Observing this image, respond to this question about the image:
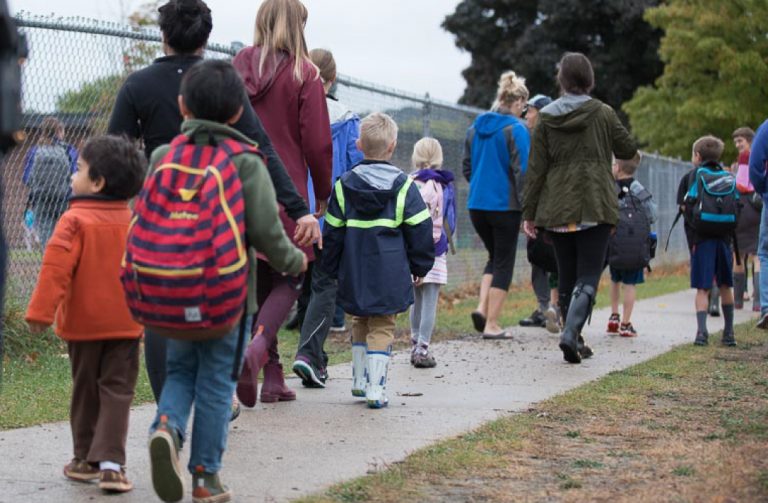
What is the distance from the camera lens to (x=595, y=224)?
8227mm

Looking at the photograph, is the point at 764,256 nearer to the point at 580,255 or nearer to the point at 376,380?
the point at 580,255

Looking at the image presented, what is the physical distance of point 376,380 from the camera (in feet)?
21.2

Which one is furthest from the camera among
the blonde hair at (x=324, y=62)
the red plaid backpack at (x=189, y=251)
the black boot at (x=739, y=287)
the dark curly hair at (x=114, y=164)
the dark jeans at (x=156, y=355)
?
the black boot at (x=739, y=287)

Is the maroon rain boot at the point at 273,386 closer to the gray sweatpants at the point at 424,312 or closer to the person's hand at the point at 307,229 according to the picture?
the person's hand at the point at 307,229

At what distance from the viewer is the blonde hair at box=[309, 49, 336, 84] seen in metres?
7.56

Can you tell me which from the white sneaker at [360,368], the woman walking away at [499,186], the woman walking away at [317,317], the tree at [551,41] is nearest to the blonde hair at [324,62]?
the woman walking away at [317,317]

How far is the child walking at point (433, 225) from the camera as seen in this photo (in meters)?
8.45

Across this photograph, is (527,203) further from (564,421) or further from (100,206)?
(100,206)

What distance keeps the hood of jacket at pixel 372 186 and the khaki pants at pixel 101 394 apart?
6.91 feet

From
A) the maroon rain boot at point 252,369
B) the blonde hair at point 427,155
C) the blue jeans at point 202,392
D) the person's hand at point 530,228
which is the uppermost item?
the blonde hair at point 427,155

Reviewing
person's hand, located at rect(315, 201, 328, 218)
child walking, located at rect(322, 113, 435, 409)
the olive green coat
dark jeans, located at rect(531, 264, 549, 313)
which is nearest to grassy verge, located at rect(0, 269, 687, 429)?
dark jeans, located at rect(531, 264, 549, 313)

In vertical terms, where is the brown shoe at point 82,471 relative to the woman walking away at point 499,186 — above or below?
below

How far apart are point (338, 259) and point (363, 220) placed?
0.91 ft

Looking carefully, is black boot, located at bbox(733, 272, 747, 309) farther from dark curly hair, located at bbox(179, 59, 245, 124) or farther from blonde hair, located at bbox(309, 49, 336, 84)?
dark curly hair, located at bbox(179, 59, 245, 124)
